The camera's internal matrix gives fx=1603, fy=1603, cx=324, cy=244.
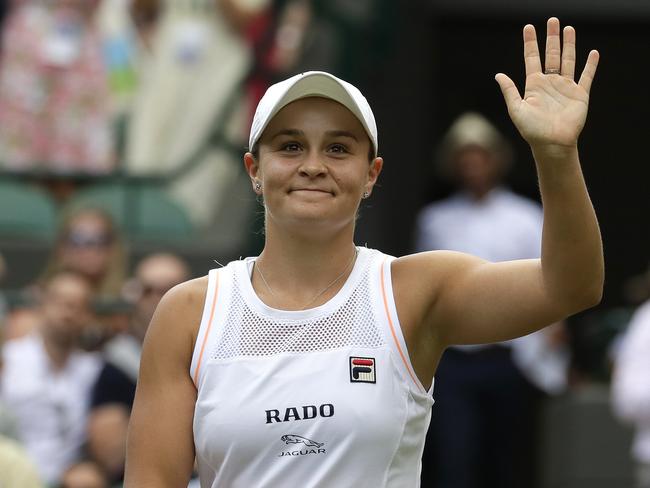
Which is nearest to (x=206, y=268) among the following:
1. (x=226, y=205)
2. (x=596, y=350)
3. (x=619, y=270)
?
(x=226, y=205)

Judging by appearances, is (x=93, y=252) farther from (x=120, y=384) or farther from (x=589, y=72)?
(x=589, y=72)

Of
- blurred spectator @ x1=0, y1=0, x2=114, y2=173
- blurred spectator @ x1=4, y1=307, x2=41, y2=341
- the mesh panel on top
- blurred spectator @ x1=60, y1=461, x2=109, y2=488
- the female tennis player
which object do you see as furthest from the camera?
blurred spectator @ x1=0, y1=0, x2=114, y2=173

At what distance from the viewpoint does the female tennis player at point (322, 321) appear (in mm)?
3373

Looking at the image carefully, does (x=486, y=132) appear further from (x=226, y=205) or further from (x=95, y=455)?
(x=95, y=455)

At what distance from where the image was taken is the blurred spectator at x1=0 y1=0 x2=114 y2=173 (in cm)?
879

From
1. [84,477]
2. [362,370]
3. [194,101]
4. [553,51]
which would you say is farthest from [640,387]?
[553,51]

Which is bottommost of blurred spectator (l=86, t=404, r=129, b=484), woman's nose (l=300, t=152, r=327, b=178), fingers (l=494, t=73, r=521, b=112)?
blurred spectator (l=86, t=404, r=129, b=484)

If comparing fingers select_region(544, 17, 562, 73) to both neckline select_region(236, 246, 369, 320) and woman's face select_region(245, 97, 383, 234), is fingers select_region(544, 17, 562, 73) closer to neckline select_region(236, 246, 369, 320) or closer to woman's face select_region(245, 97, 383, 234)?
woman's face select_region(245, 97, 383, 234)

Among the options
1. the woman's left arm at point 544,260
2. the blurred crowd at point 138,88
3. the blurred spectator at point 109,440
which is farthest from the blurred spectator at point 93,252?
the woman's left arm at point 544,260

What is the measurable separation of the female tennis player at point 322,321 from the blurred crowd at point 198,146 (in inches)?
170

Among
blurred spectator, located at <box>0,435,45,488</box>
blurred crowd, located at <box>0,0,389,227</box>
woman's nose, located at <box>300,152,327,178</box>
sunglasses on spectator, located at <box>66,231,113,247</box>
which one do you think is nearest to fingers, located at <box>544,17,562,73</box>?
woman's nose, located at <box>300,152,327,178</box>

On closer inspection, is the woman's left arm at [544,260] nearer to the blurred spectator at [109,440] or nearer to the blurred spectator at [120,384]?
the blurred spectator at [120,384]

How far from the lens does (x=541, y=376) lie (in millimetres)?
8906

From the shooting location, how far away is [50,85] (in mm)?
8820
